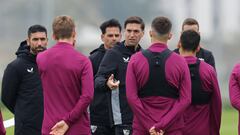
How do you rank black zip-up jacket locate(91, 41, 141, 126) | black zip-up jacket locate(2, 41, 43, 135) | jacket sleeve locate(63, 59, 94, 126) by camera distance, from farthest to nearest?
black zip-up jacket locate(91, 41, 141, 126)
black zip-up jacket locate(2, 41, 43, 135)
jacket sleeve locate(63, 59, 94, 126)

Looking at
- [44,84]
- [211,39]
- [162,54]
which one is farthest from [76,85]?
[211,39]

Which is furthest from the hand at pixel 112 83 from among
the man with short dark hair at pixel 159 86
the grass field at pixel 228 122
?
the grass field at pixel 228 122

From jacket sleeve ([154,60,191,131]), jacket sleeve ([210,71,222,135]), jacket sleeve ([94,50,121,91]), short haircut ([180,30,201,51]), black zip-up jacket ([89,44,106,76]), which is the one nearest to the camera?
jacket sleeve ([154,60,191,131])

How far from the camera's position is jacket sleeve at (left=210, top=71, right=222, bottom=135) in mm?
10695

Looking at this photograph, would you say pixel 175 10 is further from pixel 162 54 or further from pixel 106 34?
pixel 162 54

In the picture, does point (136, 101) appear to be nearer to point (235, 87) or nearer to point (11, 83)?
point (235, 87)

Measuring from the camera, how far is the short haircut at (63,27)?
9.71 metres

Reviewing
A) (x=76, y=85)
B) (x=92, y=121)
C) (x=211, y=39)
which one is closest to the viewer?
(x=76, y=85)

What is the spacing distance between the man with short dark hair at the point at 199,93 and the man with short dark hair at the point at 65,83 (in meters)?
1.38

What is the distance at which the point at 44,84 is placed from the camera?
9.88 m

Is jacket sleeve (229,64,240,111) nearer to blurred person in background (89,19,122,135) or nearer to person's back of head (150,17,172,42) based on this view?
person's back of head (150,17,172,42)

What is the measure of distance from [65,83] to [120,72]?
197 centimetres

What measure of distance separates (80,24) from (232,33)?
5.62 m

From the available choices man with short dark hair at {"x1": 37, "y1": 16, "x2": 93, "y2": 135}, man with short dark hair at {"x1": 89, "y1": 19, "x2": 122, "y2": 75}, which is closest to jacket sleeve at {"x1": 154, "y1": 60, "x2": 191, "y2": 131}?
man with short dark hair at {"x1": 37, "y1": 16, "x2": 93, "y2": 135}
